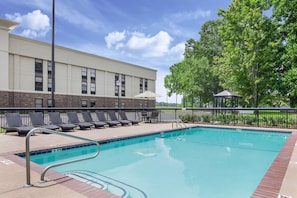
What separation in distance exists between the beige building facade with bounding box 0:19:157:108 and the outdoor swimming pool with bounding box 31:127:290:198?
14452mm

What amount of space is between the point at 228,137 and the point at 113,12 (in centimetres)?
1217

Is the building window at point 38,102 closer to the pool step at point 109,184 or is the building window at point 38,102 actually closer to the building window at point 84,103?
the building window at point 84,103

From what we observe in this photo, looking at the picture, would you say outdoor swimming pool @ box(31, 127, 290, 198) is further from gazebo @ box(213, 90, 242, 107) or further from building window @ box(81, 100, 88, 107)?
building window @ box(81, 100, 88, 107)

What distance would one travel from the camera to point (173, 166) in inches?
235

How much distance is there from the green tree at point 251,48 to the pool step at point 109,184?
1642 centimetres

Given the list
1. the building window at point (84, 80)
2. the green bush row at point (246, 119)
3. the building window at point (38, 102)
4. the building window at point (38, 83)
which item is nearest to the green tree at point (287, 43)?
the green bush row at point (246, 119)

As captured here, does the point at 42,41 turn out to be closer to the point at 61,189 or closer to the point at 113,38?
the point at 113,38

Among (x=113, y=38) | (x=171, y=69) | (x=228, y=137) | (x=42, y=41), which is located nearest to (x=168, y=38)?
(x=113, y=38)

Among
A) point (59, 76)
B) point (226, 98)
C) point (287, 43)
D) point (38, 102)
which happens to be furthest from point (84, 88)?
point (287, 43)

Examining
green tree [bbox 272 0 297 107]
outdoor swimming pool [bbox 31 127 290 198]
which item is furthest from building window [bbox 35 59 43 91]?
green tree [bbox 272 0 297 107]

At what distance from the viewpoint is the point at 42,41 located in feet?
93.5

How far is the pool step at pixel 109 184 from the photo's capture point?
4137mm

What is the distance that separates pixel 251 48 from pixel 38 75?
24466 mm

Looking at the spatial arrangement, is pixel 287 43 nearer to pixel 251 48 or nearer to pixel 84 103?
pixel 251 48
